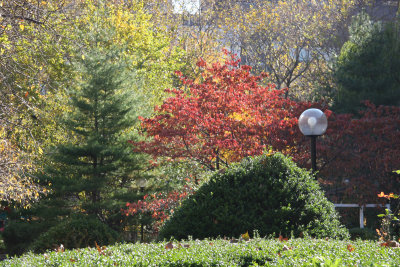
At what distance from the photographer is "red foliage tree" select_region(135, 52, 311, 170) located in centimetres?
1068

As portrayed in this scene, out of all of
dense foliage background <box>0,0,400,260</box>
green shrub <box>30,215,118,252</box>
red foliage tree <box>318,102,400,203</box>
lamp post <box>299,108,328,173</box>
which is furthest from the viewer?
red foliage tree <box>318,102,400,203</box>

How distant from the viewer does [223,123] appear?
10.6m

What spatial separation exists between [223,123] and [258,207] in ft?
15.0

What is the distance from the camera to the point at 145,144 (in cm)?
1170

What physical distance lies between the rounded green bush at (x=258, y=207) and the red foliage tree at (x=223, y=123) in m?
3.84

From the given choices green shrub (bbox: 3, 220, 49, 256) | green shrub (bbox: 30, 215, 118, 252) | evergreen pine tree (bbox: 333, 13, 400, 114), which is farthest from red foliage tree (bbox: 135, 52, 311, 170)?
green shrub (bbox: 3, 220, 49, 256)

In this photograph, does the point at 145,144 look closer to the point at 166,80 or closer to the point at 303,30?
the point at 166,80

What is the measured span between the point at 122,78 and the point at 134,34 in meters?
5.13

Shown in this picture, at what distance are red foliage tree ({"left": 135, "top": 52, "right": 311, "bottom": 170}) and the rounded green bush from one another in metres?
3.84

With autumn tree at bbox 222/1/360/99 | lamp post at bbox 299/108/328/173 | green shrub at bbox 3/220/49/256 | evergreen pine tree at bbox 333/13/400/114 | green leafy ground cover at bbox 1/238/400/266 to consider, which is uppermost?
autumn tree at bbox 222/1/360/99

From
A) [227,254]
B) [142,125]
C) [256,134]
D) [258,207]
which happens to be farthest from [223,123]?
[227,254]

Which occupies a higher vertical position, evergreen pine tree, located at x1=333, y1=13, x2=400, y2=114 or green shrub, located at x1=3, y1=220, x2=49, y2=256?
evergreen pine tree, located at x1=333, y1=13, x2=400, y2=114

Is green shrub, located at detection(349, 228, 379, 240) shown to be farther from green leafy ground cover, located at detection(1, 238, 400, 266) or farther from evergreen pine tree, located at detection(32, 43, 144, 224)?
evergreen pine tree, located at detection(32, 43, 144, 224)

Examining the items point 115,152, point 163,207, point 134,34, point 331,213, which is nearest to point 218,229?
point 331,213
